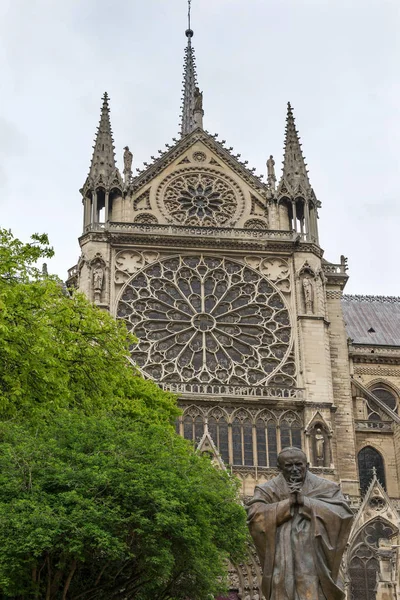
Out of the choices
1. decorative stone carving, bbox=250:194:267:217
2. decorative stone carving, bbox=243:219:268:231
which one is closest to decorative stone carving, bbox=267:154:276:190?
decorative stone carving, bbox=250:194:267:217

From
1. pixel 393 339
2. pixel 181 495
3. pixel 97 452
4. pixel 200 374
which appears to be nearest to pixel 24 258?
pixel 97 452

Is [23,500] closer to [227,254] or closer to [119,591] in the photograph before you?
[119,591]

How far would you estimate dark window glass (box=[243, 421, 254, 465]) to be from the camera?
37.2 m

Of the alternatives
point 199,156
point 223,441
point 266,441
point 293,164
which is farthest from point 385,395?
point 199,156

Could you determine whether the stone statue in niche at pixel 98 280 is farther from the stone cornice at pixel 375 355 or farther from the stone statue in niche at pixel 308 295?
the stone cornice at pixel 375 355

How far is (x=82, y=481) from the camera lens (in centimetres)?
1936

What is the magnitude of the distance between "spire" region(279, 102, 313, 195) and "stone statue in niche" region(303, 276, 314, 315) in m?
5.00

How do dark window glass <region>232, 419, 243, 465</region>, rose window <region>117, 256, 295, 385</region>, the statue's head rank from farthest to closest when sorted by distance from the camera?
rose window <region>117, 256, 295, 385</region> < dark window glass <region>232, 419, 243, 465</region> < the statue's head

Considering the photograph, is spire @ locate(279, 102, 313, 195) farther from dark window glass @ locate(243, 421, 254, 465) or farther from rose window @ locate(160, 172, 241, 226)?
dark window glass @ locate(243, 421, 254, 465)

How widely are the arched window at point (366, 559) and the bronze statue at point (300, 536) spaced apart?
27.8 m

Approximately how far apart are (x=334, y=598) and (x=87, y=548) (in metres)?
11.6

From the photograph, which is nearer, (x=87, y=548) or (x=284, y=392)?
(x=87, y=548)

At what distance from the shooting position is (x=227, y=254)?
42250 mm

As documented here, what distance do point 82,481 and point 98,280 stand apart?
850 inches
